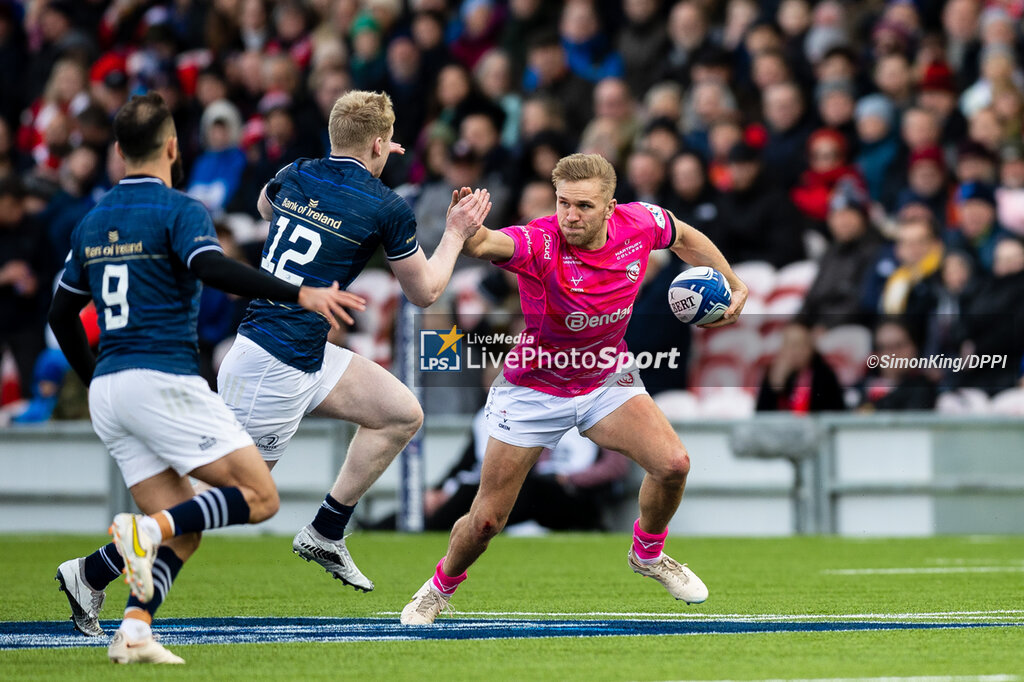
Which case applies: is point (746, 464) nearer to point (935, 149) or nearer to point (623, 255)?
point (935, 149)

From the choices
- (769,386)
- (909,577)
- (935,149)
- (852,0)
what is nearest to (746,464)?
(769,386)

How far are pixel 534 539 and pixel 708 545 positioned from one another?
1.48 metres

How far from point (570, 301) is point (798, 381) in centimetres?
597

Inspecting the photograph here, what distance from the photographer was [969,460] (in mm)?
13156

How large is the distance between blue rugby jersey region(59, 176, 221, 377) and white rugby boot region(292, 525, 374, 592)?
203 centimetres

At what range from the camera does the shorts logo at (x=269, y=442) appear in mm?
7805

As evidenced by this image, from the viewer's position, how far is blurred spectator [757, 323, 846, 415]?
13141 millimetres

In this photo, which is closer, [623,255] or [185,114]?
[623,255]

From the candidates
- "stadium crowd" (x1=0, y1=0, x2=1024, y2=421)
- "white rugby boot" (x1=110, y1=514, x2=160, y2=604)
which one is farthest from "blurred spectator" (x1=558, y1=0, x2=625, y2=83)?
"white rugby boot" (x1=110, y1=514, x2=160, y2=604)

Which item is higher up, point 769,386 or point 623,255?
A: point 623,255

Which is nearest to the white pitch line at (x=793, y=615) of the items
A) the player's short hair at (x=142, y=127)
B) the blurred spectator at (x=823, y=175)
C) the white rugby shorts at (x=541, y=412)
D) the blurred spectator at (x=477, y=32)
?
the white rugby shorts at (x=541, y=412)

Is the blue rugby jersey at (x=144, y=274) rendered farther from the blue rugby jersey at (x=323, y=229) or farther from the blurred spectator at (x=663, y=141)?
the blurred spectator at (x=663, y=141)

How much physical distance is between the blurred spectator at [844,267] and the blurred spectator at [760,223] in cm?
40

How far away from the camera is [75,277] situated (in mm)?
6441
